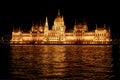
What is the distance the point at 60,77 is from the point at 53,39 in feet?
468

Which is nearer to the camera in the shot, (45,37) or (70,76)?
(70,76)

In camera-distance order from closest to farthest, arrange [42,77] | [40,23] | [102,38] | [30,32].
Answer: [42,77]
[102,38]
[30,32]
[40,23]

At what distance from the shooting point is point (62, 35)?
6516 inches

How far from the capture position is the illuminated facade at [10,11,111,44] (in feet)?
524

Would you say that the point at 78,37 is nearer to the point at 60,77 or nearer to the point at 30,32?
the point at 30,32

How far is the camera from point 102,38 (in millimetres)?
158750

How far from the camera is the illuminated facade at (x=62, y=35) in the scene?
15971 centimetres

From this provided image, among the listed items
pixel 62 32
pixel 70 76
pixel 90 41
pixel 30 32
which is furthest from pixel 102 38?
pixel 70 76

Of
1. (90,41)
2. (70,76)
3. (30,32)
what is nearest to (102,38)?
(90,41)

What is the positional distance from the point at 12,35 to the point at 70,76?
156427 millimetres

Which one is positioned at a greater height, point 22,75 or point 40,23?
point 40,23

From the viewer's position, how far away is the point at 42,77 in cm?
2545

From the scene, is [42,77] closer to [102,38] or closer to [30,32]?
[102,38]

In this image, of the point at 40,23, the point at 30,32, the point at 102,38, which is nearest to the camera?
the point at 102,38
